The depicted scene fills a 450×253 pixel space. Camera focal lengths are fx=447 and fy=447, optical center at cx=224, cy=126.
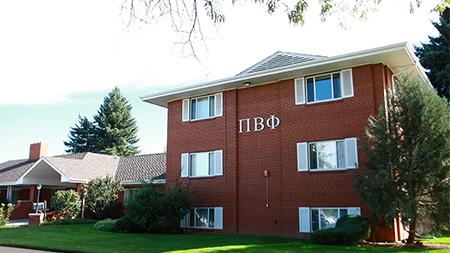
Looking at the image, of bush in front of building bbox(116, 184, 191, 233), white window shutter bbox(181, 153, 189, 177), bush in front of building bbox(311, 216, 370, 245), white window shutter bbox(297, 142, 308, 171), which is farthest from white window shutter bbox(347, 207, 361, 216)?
white window shutter bbox(181, 153, 189, 177)

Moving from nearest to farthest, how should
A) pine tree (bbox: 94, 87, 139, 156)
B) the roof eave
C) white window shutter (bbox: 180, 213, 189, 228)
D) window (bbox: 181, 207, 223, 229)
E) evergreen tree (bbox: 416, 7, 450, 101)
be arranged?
the roof eave, window (bbox: 181, 207, 223, 229), white window shutter (bbox: 180, 213, 189, 228), evergreen tree (bbox: 416, 7, 450, 101), pine tree (bbox: 94, 87, 139, 156)

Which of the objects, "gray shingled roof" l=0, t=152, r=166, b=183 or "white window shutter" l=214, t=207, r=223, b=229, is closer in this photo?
"white window shutter" l=214, t=207, r=223, b=229

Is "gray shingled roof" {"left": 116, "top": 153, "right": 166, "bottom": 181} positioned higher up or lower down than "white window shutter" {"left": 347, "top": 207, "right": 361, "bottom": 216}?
higher up

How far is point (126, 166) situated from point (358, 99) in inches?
869

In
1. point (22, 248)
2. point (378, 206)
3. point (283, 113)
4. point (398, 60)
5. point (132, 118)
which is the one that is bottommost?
point (22, 248)

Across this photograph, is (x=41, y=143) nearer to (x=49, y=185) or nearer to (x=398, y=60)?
(x=49, y=185)

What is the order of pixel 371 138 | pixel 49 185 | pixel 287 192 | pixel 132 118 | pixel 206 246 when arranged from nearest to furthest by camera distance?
pixel 206 246
pixel 371 138
pixel 287 192
pixel 49 185
pixel 132 118

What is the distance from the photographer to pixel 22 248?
15.7m

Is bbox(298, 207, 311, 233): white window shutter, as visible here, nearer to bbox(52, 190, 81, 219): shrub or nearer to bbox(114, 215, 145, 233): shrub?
bbox(114, 215, 145, 233): shrub

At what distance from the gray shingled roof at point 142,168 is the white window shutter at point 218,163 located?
27.0 ft

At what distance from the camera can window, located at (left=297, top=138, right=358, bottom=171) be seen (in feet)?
57.8

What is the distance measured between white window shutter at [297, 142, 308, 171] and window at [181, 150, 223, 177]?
4150 mm

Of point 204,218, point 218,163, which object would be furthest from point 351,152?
point 204,218

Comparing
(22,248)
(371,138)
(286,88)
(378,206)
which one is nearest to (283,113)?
(286,88)
